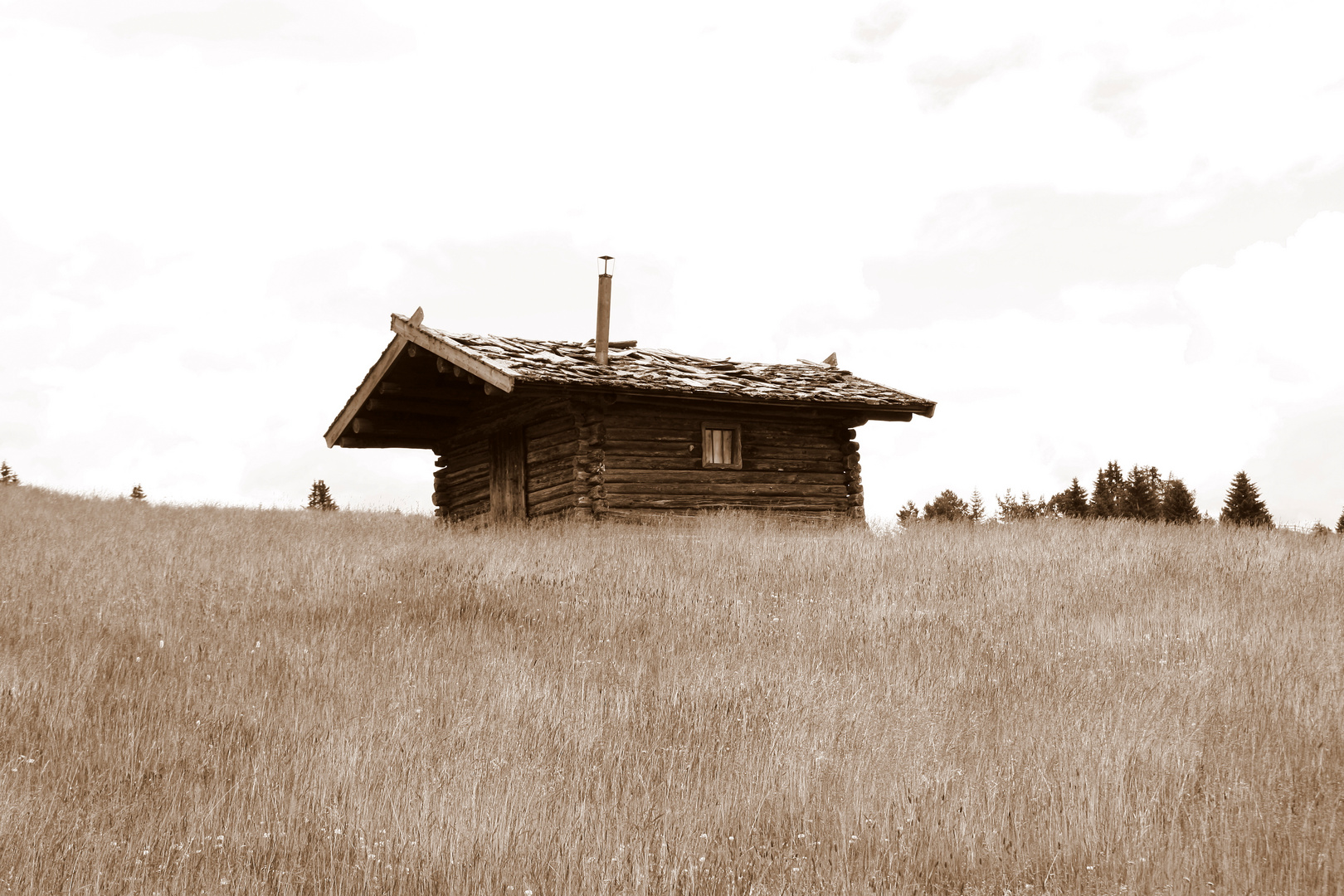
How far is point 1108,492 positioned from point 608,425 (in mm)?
35505

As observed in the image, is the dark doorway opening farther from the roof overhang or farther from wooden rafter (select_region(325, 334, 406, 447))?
wooden rafter (select_region(325, 334, 406, 447))

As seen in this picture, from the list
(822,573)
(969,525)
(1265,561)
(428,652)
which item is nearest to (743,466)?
(969,525)

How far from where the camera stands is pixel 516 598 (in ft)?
29.3

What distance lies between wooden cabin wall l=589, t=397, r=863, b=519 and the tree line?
862 centimetres

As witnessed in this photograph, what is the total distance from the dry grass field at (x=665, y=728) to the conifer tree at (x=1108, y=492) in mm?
32737

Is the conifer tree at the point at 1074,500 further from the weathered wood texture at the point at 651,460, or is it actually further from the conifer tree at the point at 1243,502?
the weathered wood texture at the point at 651,460

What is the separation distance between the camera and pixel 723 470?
55.6 feet

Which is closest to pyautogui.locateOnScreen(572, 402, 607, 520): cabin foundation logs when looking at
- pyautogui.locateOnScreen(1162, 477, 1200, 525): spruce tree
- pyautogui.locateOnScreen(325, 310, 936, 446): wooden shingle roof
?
pyautogui.locateOnScreen(325, 310, 936, 446): wooden shingle roof

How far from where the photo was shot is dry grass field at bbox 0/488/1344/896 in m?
4.04

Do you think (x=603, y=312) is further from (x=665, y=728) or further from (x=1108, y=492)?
(x=1108, y=492)

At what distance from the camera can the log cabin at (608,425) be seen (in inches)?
614

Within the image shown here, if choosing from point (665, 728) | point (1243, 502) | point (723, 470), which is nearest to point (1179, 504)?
point (1243, 502)

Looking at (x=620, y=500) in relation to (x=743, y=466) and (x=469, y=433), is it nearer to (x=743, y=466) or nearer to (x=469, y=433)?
(x=743, y=466)

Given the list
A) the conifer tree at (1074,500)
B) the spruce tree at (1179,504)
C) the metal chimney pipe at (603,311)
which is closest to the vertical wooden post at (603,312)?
the metal chimney pipe at (603,311)
